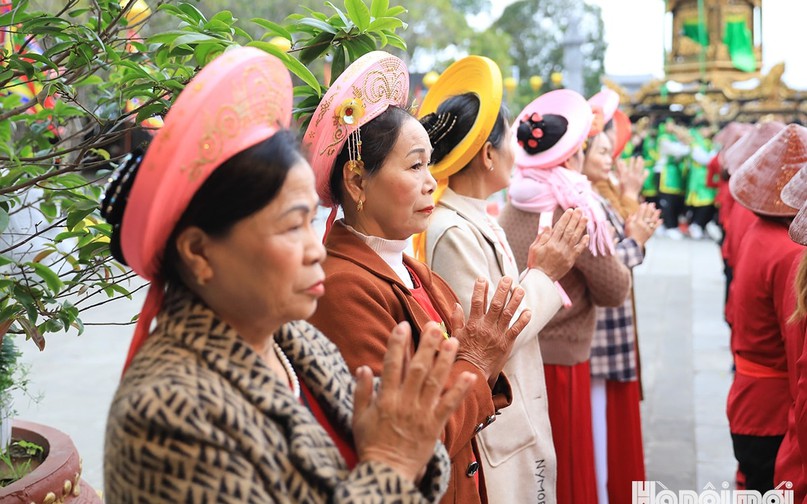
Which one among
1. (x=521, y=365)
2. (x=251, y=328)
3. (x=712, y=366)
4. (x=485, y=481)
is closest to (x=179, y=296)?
(x=251, y=328)

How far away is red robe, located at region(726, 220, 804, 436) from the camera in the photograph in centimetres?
316

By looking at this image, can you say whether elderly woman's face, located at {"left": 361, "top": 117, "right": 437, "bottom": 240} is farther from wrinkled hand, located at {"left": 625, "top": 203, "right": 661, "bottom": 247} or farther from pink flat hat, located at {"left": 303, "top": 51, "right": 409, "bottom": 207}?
wrinkled hand, located at {"left": 625, "top": 203, "right": 661, "bottom": 247}

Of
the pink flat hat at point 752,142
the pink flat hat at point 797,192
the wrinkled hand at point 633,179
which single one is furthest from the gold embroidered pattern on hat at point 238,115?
the pink flat hat at point 752,142

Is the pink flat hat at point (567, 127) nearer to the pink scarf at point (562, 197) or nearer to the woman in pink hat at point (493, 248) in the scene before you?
the pink scarf at point (562, 197)

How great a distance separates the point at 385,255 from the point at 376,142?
291 mm

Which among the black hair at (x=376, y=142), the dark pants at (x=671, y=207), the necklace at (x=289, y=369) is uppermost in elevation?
the black hair at (x=376, y=142)

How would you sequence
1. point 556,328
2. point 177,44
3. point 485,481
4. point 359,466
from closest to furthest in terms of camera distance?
point 359,466
point 177,44
point 485,481
point 556,328

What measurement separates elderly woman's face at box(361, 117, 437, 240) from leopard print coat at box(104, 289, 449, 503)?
93cm

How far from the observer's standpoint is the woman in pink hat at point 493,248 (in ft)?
8.79

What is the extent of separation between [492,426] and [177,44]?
4.88 feet

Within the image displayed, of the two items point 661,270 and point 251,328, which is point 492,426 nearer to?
point 251,328

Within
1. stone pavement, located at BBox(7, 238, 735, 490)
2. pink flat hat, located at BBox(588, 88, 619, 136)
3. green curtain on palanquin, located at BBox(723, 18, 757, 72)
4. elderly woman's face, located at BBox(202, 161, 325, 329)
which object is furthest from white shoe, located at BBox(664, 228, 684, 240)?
elderly woman's face, located at BBox(202, 161, 325, 329)

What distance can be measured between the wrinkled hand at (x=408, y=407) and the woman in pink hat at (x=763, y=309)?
2.13m

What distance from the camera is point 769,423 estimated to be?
3.34 meters
